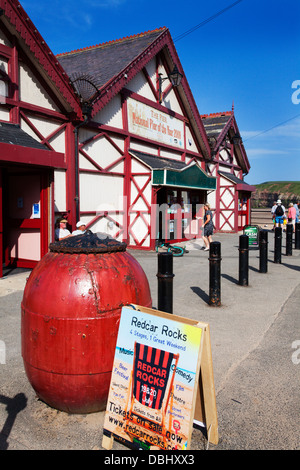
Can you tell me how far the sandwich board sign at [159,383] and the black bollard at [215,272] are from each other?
3.45 meters

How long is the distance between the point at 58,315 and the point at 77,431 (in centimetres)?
92

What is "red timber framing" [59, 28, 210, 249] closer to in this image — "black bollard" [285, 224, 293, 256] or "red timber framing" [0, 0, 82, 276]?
"red timber framing" [0, 0, 82, 276]

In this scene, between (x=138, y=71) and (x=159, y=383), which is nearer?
(x=159, y=383)

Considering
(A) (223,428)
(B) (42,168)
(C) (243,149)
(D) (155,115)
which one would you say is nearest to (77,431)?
(A) (223,428)

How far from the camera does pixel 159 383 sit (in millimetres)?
2512

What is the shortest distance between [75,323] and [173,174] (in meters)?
10.8

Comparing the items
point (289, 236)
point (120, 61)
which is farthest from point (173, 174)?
point (289, 236)

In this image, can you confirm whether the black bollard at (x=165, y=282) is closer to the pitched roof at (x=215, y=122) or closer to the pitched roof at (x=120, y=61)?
the pitched roof at (x=120, y=61)

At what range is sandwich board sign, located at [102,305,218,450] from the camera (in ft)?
7.86

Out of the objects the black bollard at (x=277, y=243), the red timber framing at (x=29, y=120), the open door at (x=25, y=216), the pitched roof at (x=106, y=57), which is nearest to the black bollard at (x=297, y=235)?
the black bollard at (x=277, y=243)

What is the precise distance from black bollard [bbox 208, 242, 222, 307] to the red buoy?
324 cm

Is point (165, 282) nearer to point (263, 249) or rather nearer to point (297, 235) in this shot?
point (263, 249)

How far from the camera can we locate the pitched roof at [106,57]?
12.1m

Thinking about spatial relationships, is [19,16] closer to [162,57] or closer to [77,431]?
[162,57]
